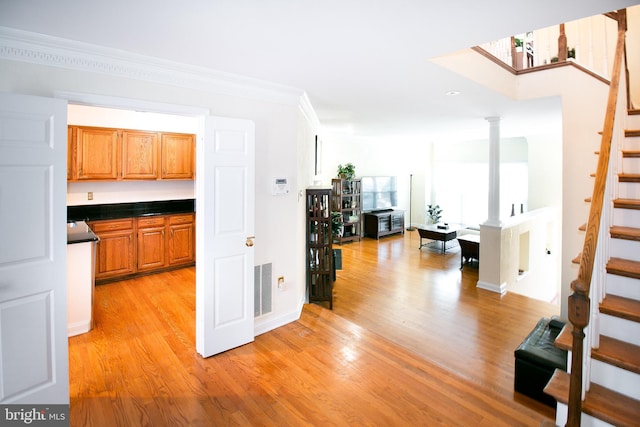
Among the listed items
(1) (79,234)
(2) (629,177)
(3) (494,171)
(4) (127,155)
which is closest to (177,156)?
(4) (127,155)

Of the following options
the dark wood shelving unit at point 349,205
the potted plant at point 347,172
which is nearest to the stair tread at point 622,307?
the dark wood shelving unit at point 349,205

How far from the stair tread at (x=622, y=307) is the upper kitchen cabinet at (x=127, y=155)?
5.52 meters

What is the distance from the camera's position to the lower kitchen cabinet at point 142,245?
4.82 meters

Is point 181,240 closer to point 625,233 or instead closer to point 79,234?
point 79,234

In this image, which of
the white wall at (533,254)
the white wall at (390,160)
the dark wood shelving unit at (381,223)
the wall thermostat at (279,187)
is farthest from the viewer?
the dark wood shelving unit at (381,223)

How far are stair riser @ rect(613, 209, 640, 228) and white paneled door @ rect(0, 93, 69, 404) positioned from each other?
13.0 feet

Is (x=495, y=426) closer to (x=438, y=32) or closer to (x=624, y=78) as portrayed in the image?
(x=438, y=32)

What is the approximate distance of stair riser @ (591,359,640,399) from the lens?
1692mm

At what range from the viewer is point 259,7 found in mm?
1787

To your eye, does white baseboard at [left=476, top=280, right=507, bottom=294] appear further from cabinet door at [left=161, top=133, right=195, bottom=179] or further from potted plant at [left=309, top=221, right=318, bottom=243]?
cabinet door at [left=161, top=133, right=195, bottom=179]

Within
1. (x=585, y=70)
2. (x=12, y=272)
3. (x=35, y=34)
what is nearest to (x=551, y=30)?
(x=585, y=70)

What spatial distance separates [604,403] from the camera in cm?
166

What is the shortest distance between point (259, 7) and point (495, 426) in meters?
2.95

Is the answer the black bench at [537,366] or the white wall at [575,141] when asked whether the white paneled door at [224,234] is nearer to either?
the black bench at [537,366]
